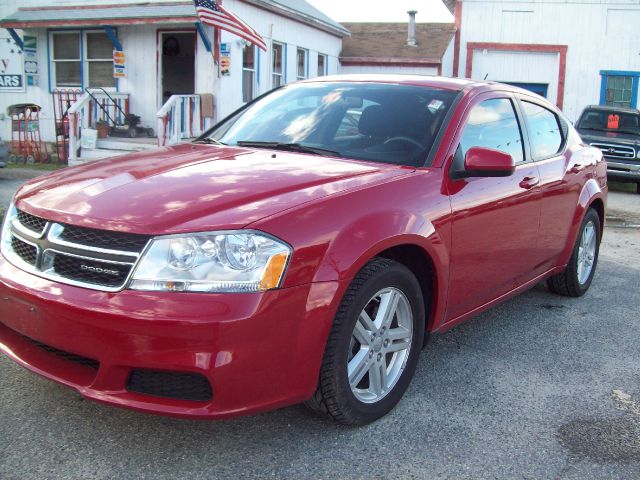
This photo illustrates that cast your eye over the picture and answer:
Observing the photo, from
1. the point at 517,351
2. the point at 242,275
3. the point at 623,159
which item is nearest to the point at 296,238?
the point at 242,275

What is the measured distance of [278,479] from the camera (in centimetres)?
271

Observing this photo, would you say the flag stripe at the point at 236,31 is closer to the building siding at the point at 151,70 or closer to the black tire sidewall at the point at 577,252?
the building siding at the point at 151,70

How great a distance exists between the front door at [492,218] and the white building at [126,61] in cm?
967

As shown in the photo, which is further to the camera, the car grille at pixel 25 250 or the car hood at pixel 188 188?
the car grille at pixel 25 250

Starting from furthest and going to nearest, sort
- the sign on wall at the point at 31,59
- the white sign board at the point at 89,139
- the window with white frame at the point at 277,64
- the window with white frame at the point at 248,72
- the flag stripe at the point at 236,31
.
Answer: the window with white frame at the point at 277,64 < the window with white frame at the point at 248,72 < the sign on wall at the point at 31,59 < the white sign board at the point at 89,139 < the flag stripe at the point at 236,31

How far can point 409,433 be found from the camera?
3148 mm

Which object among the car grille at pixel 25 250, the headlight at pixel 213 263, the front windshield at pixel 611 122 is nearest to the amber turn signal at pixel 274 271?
the headlight at pixel 213 263

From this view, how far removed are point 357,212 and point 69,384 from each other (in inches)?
54.3

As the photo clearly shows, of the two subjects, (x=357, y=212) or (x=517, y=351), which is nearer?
(x=357, y=212)

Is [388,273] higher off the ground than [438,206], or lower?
lower

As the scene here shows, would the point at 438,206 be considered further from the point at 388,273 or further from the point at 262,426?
the point at 262,426

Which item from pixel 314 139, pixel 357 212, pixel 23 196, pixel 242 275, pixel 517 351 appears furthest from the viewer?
pixel 517 351

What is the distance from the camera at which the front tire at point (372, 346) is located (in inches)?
115

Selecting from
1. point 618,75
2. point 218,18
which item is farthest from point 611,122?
point 618,75
